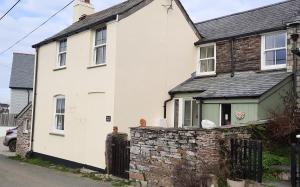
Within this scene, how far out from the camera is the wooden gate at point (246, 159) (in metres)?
10.6

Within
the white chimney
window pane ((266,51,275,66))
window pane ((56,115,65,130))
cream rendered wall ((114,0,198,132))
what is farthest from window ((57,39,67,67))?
window pane ((266,51,275,66))

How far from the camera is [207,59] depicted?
19406 millimetres

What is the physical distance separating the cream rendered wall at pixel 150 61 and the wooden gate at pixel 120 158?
1105 millimetres

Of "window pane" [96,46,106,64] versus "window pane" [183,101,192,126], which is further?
"window pane" [183,101,192,126]

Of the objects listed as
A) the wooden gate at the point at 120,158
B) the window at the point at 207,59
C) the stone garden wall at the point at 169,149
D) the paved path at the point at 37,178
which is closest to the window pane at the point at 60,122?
the paved path at the point at 37,178

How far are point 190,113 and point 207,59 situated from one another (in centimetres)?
291

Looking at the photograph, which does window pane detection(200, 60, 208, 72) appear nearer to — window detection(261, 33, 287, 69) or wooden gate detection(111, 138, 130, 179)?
window detection(261, 33, 287, 69)

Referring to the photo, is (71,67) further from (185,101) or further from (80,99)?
(185,101)

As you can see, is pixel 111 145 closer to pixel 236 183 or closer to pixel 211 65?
pixel 236 183

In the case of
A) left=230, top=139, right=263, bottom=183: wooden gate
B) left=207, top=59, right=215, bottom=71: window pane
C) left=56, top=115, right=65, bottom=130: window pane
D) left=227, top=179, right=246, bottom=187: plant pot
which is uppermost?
left=207, top=59, right=215, bottom=71: window pane

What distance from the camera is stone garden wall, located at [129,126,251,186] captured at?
11508mm

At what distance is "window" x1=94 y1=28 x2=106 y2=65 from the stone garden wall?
14.9ft

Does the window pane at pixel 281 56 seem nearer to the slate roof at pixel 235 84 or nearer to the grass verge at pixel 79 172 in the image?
the slate roof at pixel 235 84

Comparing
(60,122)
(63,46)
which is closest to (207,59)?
(63,46)
